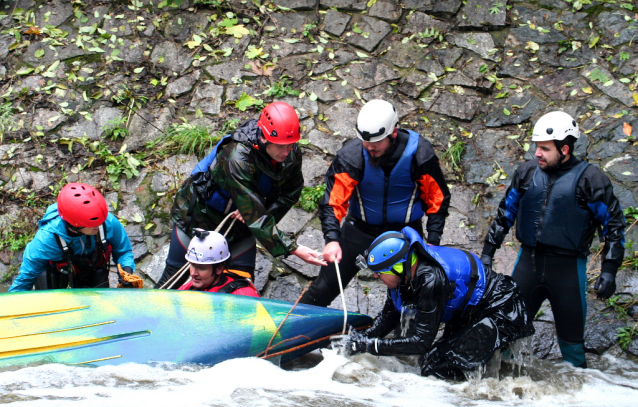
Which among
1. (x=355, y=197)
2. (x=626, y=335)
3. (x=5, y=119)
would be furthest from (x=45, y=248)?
(x=626, y=335)

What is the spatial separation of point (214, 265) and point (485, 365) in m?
1.84

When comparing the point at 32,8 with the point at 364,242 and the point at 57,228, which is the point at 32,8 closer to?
the point at 57,228

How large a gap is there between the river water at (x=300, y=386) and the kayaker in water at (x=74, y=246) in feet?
2.28

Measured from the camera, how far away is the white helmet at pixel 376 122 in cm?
348

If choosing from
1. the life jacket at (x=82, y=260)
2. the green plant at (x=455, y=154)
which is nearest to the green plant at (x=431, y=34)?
the green plant at (x=455, y=154)

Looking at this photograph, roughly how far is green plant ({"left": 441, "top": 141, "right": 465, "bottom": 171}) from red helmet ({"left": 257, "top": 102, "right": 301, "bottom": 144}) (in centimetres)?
265

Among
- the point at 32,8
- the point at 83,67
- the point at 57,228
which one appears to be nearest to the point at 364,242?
the point at 57,228

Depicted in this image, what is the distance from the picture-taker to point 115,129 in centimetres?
614

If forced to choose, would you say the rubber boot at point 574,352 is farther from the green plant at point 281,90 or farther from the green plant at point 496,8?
the green plant at point 496,8

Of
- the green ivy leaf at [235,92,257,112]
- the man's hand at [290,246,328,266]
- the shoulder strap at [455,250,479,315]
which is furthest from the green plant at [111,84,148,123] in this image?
the shoulder strap at [455,250,479,315]

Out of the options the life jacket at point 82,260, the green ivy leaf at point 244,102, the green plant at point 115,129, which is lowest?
the life jacket at point 82,260

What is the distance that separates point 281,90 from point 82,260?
10.7ft

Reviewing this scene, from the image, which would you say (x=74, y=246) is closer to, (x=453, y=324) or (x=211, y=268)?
(x=211, y=268)

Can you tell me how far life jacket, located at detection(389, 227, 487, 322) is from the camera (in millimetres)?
3154
